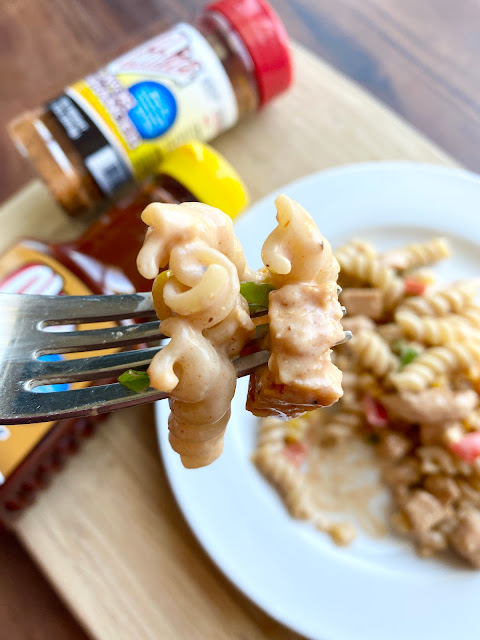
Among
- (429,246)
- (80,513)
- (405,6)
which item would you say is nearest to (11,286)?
(80,513)

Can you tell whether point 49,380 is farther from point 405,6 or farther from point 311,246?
point 405,6

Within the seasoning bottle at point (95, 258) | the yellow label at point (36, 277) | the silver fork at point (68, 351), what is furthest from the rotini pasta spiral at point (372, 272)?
the silver fork at point (68, 351)

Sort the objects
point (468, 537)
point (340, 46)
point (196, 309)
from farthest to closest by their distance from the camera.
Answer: point (340, 46), point (468, 537), point (196, 309)

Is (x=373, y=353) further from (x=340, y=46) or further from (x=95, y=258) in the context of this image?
(x=340, y=46)

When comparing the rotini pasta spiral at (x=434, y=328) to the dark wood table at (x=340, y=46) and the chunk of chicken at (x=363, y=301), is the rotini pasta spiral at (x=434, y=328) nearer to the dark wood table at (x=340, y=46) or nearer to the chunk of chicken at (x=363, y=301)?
the chunk of chicken at (x=363, y=301)

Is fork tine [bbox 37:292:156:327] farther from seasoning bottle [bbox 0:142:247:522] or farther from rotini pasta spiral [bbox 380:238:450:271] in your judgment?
rotini pasta spiral [bbox 380:238:450:271]

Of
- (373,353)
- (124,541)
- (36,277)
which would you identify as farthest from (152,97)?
(124,541)

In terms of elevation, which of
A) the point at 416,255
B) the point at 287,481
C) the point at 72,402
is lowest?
the point at 287,481
